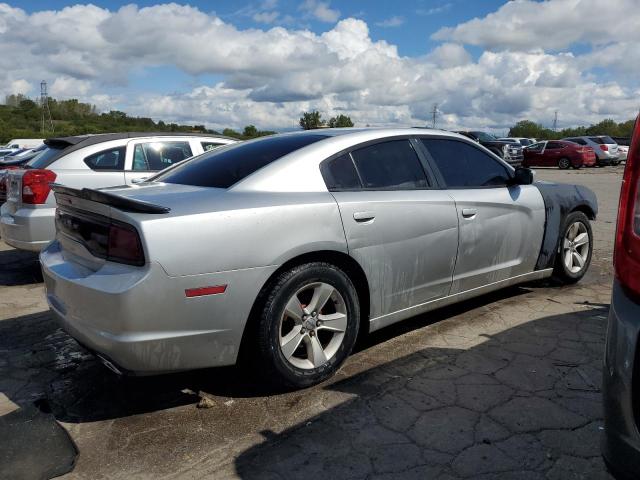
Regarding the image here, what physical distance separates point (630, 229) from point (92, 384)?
9.94ft

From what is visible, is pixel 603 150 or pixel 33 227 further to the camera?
pixel 603 150

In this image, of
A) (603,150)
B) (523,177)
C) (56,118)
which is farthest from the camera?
(56,118)

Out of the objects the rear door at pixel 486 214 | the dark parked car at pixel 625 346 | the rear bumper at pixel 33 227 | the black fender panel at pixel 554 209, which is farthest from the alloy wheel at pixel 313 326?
the rear bumper at pixel 33 227

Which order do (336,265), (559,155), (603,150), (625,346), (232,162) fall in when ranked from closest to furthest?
1. (625,346)
2. (336,265)
3. (232,162)
4. (559,155)
5. (603,150)

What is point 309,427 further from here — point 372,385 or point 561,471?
point 561,471

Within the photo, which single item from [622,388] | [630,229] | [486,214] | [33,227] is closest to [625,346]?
[622,388]

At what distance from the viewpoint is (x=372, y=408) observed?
300 cm

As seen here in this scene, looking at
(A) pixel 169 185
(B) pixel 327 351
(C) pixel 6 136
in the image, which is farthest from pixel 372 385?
(C) pixel 6 136

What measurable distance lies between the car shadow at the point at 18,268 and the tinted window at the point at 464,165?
435 cm

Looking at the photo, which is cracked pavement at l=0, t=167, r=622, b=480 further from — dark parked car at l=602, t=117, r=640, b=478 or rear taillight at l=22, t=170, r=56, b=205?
rear taillight at l=22, t=170, r=56, b=205

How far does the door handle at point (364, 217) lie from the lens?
10.9 ft

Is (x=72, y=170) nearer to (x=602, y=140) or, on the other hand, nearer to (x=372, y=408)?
(x=372, y=408)

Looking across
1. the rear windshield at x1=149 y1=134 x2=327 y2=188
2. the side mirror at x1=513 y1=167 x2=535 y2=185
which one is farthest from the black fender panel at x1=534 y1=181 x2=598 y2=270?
the rear windshield at x1=149 y1=134 x2=327 y2=188

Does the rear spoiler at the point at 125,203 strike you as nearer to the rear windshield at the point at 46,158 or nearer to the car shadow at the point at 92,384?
the car shadow at the point at 92,384
